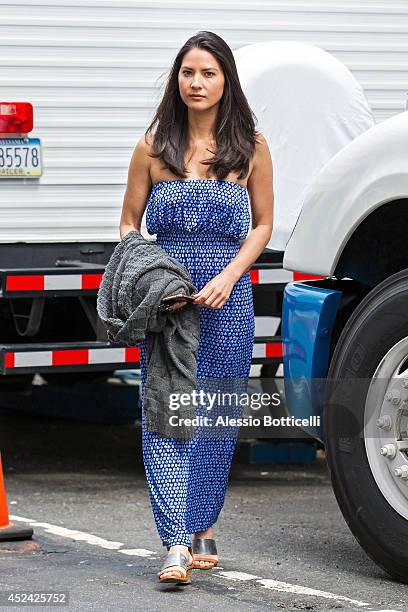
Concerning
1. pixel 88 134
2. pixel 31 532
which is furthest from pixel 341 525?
pixel 88 134

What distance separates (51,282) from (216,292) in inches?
86.0

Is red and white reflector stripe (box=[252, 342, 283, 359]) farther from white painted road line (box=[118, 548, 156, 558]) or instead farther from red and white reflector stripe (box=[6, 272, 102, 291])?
white painted road line (box=[118, 548, 156, 558])

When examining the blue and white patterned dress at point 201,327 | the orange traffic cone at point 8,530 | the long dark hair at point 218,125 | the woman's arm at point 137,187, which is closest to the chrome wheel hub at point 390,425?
the blue and white patterned dress at point 201,327

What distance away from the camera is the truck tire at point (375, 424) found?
4.87 metres

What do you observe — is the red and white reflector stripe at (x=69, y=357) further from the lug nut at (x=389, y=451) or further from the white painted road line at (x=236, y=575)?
the lug nut at (x=389, y=451)

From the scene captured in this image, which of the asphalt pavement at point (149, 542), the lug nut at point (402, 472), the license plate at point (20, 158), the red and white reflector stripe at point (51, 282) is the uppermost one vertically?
the license plate at point (20, 158)

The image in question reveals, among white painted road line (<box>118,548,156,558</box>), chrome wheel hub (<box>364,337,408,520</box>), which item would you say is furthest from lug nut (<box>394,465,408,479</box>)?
white painted road line (<box>118,548,156,558</box>)

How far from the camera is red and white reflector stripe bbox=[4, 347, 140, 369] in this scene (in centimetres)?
696

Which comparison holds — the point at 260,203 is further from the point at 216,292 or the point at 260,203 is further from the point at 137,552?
the point at 137,552

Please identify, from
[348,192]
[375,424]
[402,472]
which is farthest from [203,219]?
[402,472]

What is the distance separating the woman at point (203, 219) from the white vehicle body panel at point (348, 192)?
161 millimetres

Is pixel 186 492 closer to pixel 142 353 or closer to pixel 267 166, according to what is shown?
pixel 142 353

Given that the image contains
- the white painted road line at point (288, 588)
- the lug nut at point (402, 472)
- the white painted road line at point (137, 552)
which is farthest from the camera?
the white painted road line at point (137, 552)

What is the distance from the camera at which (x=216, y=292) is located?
A: 16.4 ft
